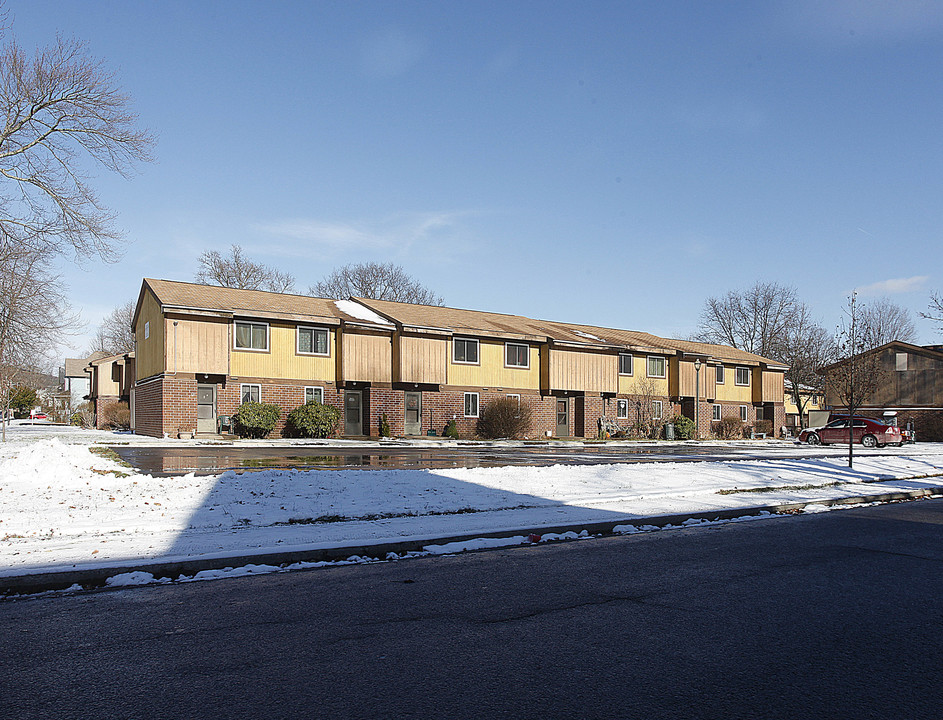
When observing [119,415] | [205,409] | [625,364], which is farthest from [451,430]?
[119,415]

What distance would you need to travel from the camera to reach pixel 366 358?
36812 millimetres

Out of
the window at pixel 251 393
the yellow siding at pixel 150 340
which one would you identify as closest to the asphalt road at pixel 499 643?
the window at pixel 251 393

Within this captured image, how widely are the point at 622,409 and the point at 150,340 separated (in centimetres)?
2749

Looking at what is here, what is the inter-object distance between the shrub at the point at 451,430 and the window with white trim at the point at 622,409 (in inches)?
499

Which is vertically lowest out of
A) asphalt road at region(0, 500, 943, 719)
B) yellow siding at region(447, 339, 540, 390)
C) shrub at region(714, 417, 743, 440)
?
shrub at region(714, 417, 743, 440)

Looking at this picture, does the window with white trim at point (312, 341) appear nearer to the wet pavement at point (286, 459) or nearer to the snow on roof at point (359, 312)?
the snow on roof at point (359, 312)

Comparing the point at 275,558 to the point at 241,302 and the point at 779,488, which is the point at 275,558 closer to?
the point at 779,488

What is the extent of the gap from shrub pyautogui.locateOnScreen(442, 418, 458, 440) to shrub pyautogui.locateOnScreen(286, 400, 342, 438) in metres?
6.36

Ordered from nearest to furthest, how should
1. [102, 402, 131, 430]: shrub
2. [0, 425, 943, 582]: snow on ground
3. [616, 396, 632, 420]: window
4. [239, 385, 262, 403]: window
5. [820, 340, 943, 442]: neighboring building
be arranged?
[0, 425, 943, 582]: snow on ground → [239, 385, 262, 403]: window → [102, 402, 131, 430]: shrub → [616, 396, 632, 420]: window → [820, 340, 943, 442]: neighboring building

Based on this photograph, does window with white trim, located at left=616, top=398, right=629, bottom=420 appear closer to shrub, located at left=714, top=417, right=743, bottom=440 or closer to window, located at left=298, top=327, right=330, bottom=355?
shrub, located at left=714, top=417, right=743, bottom=440

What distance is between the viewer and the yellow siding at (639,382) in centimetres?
4747

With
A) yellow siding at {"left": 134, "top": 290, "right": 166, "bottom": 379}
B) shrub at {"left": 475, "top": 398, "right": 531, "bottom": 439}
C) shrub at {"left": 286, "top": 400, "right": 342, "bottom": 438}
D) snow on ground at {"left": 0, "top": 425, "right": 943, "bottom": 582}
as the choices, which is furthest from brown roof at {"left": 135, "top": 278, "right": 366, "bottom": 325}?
snow on ground at {"left": 0, "top": 425, "right": 943, "bottom": 582}

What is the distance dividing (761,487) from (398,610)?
1180 cm

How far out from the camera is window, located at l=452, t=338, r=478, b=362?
3975 centimetres
